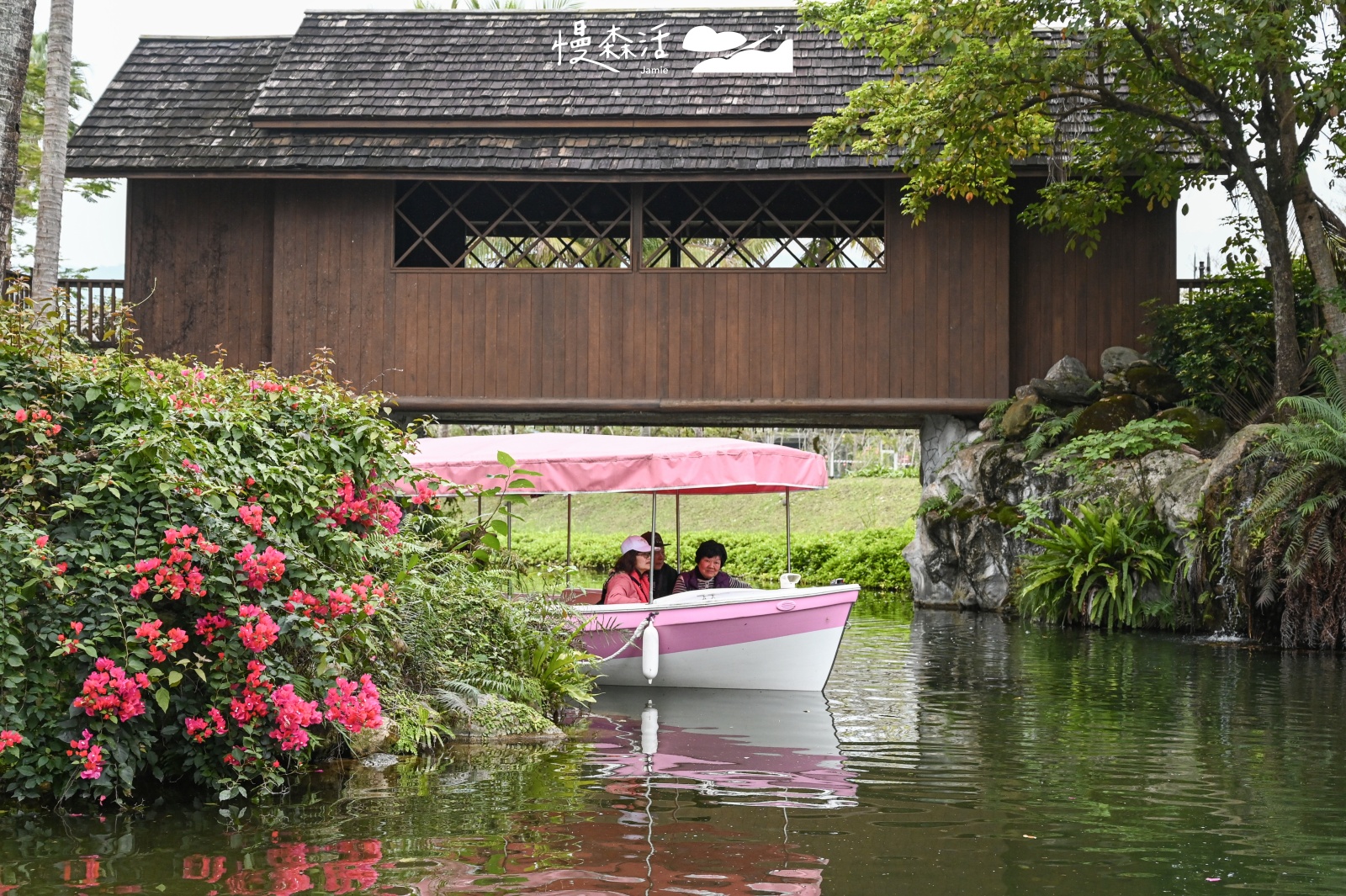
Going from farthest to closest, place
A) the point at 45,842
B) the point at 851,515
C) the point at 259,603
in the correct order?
the point at 851,515 → the point at 259,603 → the point at 45,842

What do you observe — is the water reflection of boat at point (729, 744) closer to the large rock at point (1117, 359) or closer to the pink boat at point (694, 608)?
the pink boat at point (694, 608)

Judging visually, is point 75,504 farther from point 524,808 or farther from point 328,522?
point 524,808

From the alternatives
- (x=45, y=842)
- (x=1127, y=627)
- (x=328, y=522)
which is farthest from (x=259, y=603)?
(x=1127, y=627)

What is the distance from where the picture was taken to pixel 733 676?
37.1 ft

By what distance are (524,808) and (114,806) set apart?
189 centimetres

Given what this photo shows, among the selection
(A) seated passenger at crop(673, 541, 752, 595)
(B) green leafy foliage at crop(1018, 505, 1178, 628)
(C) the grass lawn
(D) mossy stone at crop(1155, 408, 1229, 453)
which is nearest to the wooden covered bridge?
(D) mossy stone at crop(1155, 408, 1229, 453)

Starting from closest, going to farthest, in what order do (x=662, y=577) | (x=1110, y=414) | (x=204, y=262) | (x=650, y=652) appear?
(x=650, y=652) → (x=662, y=577) → (x=1110, y=414) → (x=204, y=262)

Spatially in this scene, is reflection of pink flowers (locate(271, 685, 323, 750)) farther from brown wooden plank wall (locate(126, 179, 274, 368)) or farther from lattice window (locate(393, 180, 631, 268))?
brown wooden plank wall (locate(126, 179, 274, 368))

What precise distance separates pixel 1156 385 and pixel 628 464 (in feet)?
32.5

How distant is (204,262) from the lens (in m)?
19.9

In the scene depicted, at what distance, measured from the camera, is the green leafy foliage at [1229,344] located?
17547 millimetres

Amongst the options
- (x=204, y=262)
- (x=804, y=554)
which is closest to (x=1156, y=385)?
(x=804, y=554)

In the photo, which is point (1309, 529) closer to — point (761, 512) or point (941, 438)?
point (941, 438)

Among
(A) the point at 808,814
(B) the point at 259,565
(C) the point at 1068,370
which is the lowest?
(A) the point at 808,814
